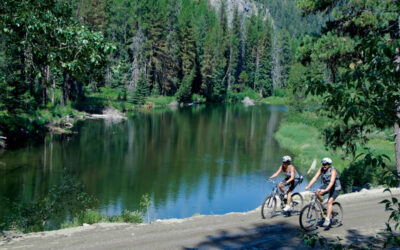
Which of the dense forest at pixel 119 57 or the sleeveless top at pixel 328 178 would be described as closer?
the dense forest at pixel 119 57

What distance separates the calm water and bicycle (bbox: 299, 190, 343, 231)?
826cm

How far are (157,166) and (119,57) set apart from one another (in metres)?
57.1

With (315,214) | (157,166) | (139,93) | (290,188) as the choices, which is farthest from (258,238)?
(139,93)

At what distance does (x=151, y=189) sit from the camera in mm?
22250

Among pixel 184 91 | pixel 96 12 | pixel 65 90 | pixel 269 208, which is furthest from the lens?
pixel 184 91

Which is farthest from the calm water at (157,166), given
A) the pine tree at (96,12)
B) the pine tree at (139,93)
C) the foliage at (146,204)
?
the pine tree at (96,12)

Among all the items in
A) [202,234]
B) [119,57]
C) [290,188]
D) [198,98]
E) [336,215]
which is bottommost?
[202,234]

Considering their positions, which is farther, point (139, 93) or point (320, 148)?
point (139, 93)

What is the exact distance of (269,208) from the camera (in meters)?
12.5

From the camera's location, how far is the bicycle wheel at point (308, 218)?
10.8 meters

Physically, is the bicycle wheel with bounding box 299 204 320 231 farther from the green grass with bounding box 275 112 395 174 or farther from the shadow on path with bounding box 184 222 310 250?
the green grass with bounding box 275 112 395 174

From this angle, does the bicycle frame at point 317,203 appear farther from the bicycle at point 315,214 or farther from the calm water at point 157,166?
the calm water at point 157,166

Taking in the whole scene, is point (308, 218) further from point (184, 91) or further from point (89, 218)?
point (184, 91)

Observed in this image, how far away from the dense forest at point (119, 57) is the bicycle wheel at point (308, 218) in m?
6.23
